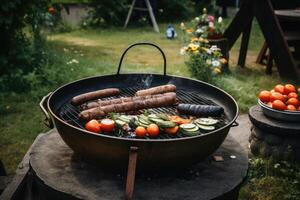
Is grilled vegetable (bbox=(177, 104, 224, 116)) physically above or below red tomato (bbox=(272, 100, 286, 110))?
above

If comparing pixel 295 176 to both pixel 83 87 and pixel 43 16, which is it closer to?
pixel 83 87

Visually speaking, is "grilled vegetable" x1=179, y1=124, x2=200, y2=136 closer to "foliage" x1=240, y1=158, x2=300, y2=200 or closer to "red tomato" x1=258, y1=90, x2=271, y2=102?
"foliage" x1=240, y1=158, x2=300, y2=200

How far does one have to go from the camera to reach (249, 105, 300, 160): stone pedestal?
3891 mm

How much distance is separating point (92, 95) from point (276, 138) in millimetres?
2092

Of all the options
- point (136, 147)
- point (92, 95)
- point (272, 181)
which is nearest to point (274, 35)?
point (272, 181)

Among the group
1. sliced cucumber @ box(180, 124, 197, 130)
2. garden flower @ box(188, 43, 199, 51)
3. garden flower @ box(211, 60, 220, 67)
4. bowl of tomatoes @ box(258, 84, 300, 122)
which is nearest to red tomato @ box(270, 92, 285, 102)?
bowl of tomatoes @ box(258, 84, 300, 122)

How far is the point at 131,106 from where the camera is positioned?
303 centimetres

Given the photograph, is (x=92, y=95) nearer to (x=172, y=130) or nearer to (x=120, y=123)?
(x=120, y=123)

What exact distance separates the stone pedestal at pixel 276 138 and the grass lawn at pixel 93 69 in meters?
1.52

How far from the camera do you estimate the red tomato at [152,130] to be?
2598 mm

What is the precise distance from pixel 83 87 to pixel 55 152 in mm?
793

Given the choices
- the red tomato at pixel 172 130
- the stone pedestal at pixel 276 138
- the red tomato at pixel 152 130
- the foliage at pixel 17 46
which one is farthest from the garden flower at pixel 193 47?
the red tomato at pixel 152 130

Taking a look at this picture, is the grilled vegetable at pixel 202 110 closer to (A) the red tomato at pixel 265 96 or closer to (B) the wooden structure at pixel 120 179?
(B) the wooden structure at pixel 120 179

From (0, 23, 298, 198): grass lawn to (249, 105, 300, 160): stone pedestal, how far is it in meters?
1.52
